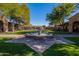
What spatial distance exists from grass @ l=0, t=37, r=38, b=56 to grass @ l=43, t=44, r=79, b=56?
1.37 ft

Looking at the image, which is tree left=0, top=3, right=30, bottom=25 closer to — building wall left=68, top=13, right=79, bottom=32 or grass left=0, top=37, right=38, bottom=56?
grass left=0, top=37, right=38, bottom=56

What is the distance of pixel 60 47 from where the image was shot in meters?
5.00

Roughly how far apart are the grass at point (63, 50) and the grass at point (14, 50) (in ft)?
1.37

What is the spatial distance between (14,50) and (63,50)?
52.4 inches

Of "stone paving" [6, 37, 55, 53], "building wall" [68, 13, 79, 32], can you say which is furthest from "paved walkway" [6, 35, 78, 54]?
"building wall" [68, 13, 79, 32]

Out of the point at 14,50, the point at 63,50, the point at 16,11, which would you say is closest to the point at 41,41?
the point at 63,50

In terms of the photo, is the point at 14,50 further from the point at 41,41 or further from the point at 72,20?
the point at 72,20

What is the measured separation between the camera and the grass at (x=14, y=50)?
4717 millimetres

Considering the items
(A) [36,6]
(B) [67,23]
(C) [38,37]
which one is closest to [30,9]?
(A) [36,6]

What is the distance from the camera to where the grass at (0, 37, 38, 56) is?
4.72m

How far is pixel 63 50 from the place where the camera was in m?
4.86

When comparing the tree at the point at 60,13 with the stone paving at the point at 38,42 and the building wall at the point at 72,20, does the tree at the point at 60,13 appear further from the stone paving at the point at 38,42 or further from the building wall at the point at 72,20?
the stone paving at the point at 38,42

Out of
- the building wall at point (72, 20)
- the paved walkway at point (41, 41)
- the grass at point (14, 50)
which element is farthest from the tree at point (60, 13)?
the grass at point (14, 50)

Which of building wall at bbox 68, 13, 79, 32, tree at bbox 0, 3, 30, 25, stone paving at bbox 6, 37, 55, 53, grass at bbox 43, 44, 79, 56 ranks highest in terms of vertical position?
tree at bbox 0, 3, 30, 25
